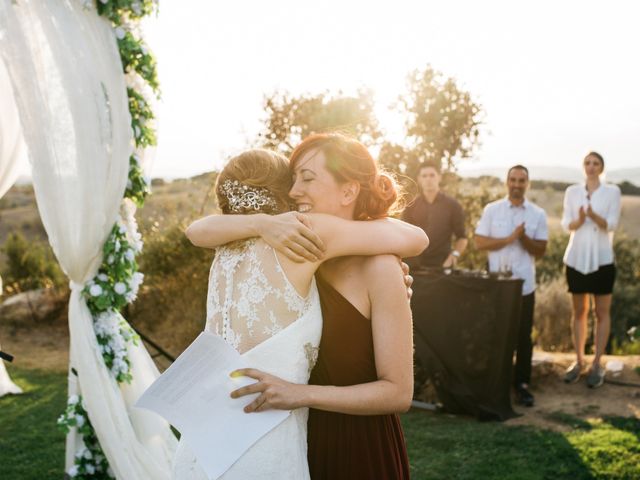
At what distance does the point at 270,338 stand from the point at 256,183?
0.49m

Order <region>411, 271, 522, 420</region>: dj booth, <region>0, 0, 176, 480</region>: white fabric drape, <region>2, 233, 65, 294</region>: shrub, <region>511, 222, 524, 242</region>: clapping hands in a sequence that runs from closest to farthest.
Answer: <region>0, 0, 176, 480</region>: white fabric drape, <region>411, 271, 522, 420</region>: dj booth, <region>511, 222, 524, 242</region>: clapping hands, <region>2, 233, 65, 294</region>: shrub

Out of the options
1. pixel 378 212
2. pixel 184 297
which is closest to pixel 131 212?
pixel 378 212

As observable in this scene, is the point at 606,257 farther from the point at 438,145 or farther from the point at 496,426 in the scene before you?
the point at 438,145

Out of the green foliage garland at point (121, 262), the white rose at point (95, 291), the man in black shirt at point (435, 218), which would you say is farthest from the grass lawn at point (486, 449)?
the white rose at point (95, 291)

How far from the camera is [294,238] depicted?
170 cm

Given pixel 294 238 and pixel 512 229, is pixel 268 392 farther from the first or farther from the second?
pixel 512 229

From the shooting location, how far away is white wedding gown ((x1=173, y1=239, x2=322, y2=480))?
1757 mm

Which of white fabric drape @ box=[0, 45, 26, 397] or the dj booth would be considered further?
the dj booth

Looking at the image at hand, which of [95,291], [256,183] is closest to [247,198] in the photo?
[256,183]

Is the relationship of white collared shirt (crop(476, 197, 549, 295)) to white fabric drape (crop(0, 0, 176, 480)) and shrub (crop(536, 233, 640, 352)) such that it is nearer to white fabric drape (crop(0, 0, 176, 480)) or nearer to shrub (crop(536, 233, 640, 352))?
shrub (crop(536, 233, 640, 352))

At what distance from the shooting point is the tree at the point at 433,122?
9.88m

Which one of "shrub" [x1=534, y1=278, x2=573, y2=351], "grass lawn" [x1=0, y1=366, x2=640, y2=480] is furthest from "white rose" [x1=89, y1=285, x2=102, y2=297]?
"shrub" [x1=534, y1=278, x2=573, y2=351]

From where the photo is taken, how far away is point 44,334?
965 cm

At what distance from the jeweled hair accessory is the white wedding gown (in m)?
0.18
